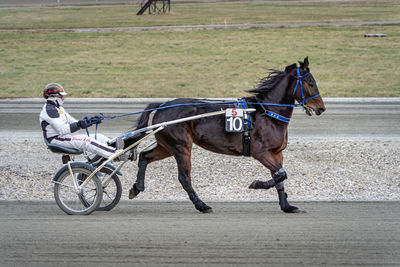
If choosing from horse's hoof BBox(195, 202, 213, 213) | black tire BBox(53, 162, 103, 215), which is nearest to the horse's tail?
black tire BBox(53, 162, 103, 215)

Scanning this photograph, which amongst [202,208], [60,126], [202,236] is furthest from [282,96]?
[60,126]

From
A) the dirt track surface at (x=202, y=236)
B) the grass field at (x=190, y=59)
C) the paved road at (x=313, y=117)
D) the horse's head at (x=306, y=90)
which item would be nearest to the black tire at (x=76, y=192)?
the dirt track surface at (x=202, y=236)

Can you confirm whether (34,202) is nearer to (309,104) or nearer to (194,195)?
(194,195)

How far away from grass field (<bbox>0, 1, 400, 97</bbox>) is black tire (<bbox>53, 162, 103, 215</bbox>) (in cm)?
1216

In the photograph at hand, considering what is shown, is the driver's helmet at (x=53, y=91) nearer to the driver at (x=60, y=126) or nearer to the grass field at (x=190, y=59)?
the driver at (x=60, y=126)

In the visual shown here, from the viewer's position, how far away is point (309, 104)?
775cm

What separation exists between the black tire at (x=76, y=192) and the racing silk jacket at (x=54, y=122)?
1.32ft

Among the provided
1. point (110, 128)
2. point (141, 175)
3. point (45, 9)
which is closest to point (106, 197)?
point (141, 175)

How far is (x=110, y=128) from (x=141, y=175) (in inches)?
258

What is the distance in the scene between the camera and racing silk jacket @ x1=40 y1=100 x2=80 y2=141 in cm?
724

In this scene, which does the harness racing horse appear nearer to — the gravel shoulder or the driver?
the driver

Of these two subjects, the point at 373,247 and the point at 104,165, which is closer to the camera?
the point at 373,247

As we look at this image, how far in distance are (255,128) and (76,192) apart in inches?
89.9

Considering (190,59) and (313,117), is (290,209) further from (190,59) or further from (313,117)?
(190,59)
